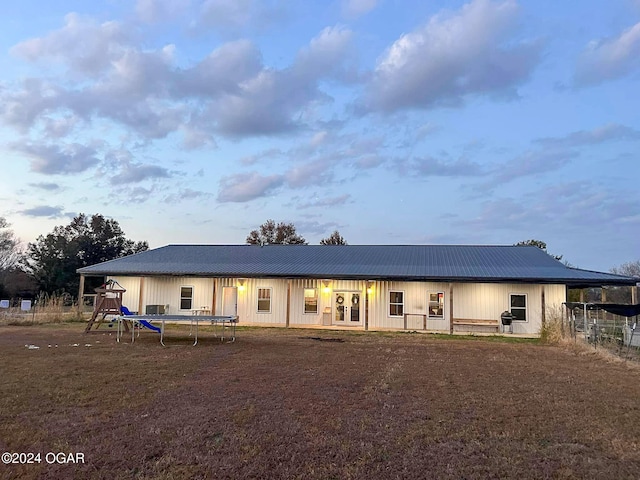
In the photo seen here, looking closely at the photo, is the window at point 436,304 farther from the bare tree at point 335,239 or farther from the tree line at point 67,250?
the bare tree at point 335,239

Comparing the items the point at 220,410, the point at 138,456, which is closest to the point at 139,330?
the point at 220,410

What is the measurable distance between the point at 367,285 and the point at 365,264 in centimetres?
199

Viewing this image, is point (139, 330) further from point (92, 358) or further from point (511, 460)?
point (511, 460)

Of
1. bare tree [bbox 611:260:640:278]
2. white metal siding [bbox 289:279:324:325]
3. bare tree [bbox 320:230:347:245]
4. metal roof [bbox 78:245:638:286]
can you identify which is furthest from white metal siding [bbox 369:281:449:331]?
bare tree [bbox 611:260:640:278]

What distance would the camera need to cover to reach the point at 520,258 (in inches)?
830

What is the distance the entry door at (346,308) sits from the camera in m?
20.3

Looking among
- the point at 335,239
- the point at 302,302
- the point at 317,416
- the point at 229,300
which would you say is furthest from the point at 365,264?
the point at 335,239

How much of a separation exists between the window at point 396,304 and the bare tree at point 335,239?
27.9 m

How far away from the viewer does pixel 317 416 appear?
5.61 m

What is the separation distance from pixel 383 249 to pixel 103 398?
1885 cm

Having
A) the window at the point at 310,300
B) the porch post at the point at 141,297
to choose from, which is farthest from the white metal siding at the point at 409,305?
the porch post at the point at 141,297

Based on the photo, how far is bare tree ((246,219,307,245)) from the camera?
159 feet

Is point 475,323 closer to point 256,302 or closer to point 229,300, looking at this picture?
point 256,302

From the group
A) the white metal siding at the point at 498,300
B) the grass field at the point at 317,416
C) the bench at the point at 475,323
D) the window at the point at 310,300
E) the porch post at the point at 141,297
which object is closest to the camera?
the grass field at the point at 317,416
